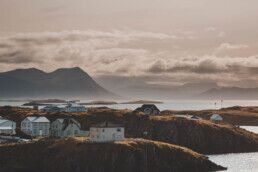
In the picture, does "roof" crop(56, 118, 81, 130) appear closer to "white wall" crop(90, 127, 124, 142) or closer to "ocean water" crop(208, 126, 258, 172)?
"white wall" crop(90, 127, 124, 142)

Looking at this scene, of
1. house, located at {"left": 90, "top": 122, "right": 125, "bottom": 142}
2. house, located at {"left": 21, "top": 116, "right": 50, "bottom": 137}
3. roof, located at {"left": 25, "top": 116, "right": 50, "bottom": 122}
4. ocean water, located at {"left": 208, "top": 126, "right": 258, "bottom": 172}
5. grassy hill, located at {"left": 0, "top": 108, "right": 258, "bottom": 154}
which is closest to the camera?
ocean water, located at {"left": 208, "top": 126, "right": 258, "bottom": 172}

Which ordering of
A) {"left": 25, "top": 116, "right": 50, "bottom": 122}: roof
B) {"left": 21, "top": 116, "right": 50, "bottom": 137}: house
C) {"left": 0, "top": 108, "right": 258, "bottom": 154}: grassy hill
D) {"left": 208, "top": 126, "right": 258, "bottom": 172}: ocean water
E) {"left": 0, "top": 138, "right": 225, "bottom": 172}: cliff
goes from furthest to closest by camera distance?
{"left": 0, "top": 108, "right": 258, "bottom": 154}: grassy hill → {"left": 25, "top": 116, "right": 50, "bottom": 122}: roof → {"left": 21, "top": 116, "right": 50, "bottom": 137}: house → {"left": 208, "top": 126, "right": 258, "bottom": 172}: ocean water → {"left": 0, "top": 138, "right": 225, "bottom": 172}: cliff

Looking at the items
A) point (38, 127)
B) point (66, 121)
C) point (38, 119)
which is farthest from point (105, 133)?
point (38, 119)

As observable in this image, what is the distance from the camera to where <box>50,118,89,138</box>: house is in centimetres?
16825

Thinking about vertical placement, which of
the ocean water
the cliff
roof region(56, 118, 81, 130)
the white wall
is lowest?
the ocean water

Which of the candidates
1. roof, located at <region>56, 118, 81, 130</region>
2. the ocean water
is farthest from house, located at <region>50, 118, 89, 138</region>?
the ocean water

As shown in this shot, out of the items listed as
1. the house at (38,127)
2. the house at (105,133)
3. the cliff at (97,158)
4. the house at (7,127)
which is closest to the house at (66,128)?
the house at (38,127)

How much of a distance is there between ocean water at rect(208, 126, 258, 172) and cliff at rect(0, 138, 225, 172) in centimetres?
608

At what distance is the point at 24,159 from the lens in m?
139

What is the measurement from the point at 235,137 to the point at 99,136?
67620 millimetres

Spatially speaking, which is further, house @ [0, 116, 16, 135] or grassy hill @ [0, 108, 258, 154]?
grassy hill @ [0, 108, 258, 154]

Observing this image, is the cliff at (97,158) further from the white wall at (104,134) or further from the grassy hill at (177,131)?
the grassy hill at (177,131)

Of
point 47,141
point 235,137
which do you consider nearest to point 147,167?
point 47,141

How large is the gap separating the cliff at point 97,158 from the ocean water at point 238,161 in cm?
608
